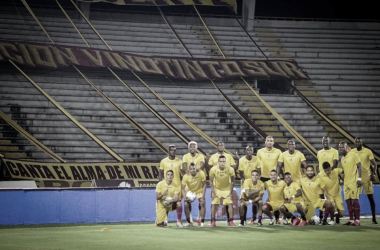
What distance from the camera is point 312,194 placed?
54.2 ft

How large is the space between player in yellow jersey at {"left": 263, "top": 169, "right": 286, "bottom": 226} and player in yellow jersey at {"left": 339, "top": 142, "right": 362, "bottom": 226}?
1.48 meters

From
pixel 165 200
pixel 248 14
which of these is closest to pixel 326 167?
pixel 165 200

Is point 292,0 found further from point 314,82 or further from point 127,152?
point 127,152

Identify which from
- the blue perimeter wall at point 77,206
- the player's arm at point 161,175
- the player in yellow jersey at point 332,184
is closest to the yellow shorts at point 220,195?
the player's arm at point 161,175

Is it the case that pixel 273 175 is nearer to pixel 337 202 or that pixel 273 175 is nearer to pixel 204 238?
pixel 337 202

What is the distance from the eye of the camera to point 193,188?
16.6 meters

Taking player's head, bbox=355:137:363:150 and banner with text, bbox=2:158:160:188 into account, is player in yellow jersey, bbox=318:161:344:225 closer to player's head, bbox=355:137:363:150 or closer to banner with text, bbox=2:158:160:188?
player's head, bbox=355:137:363:150

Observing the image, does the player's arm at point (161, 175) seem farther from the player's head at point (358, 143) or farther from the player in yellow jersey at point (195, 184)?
the player's head at point (358, 143)

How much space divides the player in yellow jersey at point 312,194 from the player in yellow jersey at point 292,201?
0.87ft

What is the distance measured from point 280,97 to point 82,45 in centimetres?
843

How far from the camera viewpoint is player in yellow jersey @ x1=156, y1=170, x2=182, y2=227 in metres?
16.2

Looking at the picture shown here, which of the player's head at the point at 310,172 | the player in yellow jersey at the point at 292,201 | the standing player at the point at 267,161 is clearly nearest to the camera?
the player in yellow jersey at the point at 292,201

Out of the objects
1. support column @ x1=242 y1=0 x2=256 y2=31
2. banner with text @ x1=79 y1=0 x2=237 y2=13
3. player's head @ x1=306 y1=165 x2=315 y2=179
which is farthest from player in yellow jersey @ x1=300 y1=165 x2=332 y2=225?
support column @ x1=242 y1=0 x2=256 y2=31

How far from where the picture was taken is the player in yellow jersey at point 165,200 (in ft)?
53.3
